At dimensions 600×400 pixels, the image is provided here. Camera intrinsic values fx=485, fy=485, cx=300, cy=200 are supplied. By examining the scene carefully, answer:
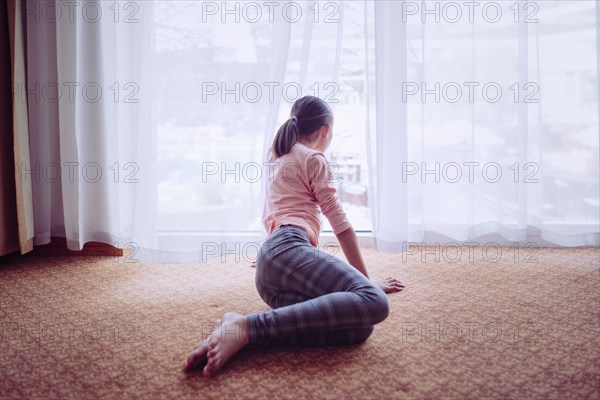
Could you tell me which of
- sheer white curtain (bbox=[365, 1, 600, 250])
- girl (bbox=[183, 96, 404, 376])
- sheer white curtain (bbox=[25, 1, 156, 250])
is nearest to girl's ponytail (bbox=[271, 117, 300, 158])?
girl (bbox=[183, 96, 404, 376])

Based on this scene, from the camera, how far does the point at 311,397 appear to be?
90 centimetres

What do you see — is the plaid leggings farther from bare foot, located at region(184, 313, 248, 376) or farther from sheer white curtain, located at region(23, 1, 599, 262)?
sheer white curtain, located at region(23, 1, 599, 262)

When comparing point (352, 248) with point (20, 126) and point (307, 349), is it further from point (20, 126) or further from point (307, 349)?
point (20, 126)

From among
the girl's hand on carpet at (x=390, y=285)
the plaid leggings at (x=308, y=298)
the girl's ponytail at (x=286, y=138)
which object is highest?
the girl's ponytail at (x=286, y=138)

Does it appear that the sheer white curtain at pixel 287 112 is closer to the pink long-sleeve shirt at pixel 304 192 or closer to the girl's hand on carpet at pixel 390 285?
the girl's hand on carpet at pixel 390 285

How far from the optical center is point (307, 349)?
1088 millimetres

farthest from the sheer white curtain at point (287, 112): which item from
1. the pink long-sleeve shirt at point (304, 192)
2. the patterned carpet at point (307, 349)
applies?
the pink long-sleeve shirt at point (304, 192)

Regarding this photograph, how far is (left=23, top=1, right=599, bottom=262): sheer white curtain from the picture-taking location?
184 cm

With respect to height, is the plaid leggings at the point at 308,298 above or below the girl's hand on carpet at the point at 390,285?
above

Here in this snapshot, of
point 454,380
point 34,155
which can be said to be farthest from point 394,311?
point 34,155

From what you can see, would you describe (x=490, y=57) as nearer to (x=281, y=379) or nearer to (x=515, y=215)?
(x=515, y=215)

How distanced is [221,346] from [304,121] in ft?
2.24

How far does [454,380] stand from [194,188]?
4.11 ft

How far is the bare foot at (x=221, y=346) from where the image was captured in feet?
3.21
